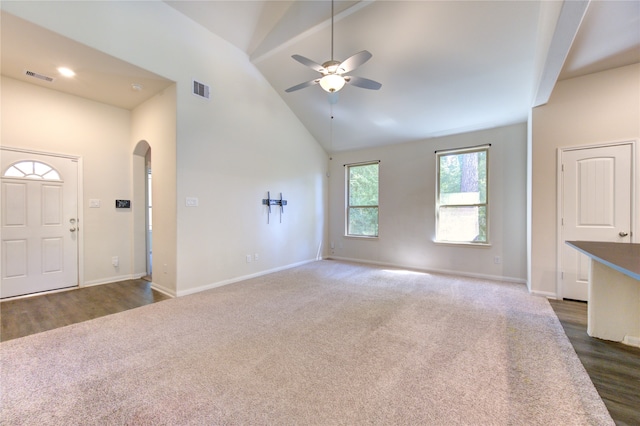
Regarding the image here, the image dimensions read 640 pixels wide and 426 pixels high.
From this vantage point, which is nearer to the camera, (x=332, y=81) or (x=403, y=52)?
(x=332, y=81)

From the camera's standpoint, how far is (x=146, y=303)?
340 centimetres

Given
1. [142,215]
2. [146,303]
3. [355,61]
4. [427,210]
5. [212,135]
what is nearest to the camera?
[355,61]

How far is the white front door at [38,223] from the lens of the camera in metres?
3.50

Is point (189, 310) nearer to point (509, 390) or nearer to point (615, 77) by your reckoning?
point (509, 390)

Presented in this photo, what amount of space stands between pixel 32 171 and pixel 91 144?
0.82m

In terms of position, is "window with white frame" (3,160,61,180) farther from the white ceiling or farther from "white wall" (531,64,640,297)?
"white wall" (531,64,640,297)

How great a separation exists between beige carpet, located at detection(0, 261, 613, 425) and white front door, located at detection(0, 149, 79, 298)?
179cm

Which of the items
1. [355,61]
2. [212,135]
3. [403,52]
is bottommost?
[212,135]

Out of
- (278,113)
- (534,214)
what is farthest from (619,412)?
(278,113)

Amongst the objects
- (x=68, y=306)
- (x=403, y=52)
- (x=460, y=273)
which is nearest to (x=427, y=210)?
(x=460, y=273)

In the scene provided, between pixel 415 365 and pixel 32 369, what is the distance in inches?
113

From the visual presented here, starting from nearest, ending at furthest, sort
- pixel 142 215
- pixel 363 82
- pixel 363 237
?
1. pixel 363 82
2. pixel 142 215
3. pixel 363 237

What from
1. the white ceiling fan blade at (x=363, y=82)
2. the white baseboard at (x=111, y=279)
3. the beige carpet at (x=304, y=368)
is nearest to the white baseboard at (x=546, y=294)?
the beige carpet at (x=304, y=368)

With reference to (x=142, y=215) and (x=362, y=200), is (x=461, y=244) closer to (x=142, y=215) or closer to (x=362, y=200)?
(x=362, y=200)
